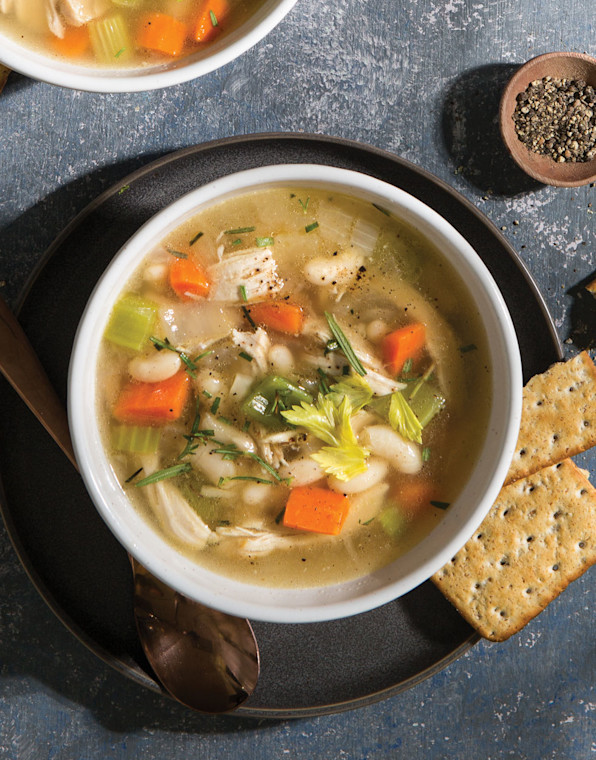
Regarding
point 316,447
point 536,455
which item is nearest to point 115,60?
point 316,447

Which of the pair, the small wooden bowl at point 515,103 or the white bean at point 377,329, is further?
the small wooden bowl at point 515,103

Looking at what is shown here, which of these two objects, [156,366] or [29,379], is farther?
[29,379]

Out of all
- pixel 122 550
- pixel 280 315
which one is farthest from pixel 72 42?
pixel 122 550

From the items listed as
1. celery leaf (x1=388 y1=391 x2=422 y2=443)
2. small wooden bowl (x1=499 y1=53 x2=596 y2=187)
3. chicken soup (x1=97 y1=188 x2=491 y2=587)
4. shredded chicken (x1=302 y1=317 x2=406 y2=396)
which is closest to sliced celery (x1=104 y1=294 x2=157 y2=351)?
chicken soup (x1=97 y1=188 x2=491 y2=587)

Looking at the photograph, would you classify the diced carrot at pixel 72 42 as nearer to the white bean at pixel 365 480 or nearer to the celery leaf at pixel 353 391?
the celery leaf at pixel 353 391

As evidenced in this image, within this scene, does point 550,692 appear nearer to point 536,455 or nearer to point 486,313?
point 536,455

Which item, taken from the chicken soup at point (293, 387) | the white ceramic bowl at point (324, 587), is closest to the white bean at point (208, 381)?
the chicken soup at point (293, 387)

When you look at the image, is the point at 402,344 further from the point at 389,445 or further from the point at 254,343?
the point at 254,343
